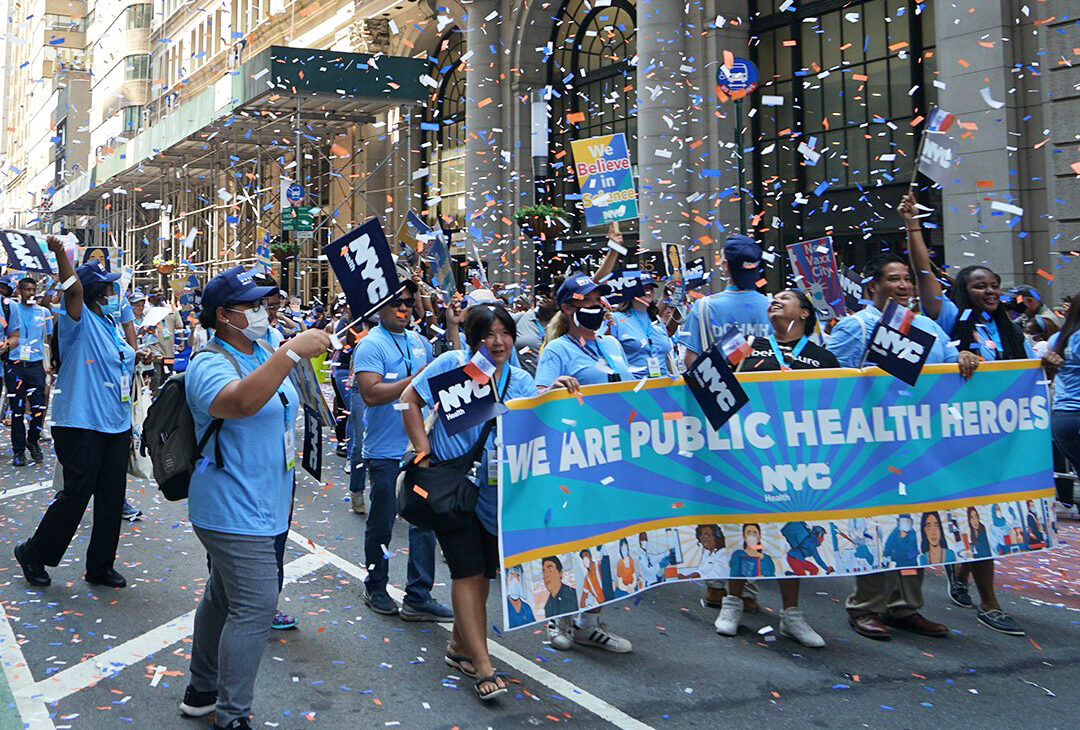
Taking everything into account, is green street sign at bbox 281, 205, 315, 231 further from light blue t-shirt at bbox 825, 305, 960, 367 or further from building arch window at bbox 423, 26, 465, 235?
light blue t-shirt at bbox 825, 305, 960, 367

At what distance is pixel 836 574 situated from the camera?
545 centimetres

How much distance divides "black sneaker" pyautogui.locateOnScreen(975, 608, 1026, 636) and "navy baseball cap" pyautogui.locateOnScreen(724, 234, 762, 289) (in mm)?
2405

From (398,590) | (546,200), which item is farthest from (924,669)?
(546,200)

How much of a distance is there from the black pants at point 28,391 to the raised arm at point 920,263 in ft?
32.9

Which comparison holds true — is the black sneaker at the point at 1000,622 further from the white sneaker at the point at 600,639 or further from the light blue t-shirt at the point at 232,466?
the light blue t-shirt at the point at 232,466

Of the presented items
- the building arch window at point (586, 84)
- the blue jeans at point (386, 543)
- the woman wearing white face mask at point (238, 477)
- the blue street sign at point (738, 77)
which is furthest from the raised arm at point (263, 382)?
the building arch window at point (586, 84)

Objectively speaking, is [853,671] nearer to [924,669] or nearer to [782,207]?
[924,669]

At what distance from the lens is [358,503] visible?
8984mm

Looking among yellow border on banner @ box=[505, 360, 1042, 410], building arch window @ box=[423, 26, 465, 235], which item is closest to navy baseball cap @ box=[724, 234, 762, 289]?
yellow border on banner @ box=[505, 360, 1042, 410]

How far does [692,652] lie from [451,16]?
26.2 m

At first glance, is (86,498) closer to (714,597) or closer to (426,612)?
(426,612)

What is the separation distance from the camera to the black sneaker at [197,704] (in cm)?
433

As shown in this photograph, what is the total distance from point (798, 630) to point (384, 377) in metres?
2.76

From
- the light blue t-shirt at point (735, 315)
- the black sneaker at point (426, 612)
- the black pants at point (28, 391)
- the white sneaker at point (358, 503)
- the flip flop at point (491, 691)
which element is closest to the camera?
the flip flop at point (491, 691)
